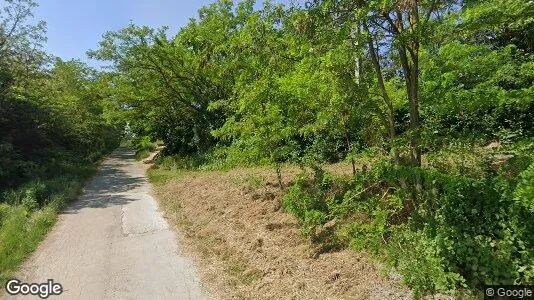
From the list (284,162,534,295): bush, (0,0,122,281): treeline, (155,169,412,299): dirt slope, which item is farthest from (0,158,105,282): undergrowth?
(284,162,534,295): bush

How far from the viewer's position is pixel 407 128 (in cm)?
639

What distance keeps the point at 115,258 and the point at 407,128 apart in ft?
19.4

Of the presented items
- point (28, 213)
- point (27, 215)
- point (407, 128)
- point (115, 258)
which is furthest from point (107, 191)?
point (407, 128)

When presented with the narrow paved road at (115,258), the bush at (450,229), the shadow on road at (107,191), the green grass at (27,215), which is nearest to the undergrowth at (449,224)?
the bush at (450,229)

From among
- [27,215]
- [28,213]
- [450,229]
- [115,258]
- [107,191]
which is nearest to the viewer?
[450,229]

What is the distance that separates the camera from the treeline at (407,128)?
427cm

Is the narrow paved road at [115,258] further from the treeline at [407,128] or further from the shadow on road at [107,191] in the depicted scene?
the treeline at [407,128]

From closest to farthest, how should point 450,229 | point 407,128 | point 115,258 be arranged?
point 450,229, point 407,128, point 115,258

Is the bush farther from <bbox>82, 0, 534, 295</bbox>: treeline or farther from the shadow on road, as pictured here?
the shadow on road

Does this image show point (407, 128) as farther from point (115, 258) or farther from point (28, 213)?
point (28, 213)

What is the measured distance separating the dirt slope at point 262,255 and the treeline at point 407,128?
15.2 inches

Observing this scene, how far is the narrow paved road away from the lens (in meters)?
5.98

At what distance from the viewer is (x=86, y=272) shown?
6758 millimetres

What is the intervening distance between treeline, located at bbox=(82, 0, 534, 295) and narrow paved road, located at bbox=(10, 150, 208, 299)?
2.36 m
